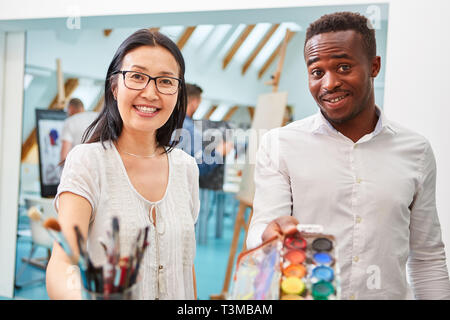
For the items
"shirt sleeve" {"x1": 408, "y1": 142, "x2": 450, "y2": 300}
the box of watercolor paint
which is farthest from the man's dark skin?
the box of watercolor paint

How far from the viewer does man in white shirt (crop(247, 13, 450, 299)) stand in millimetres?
1086

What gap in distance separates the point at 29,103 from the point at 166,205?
14.1 feet

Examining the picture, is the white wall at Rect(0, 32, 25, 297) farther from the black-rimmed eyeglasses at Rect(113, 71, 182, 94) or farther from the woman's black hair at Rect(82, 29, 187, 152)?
the black-rimmed eyeglasses at Rect(113, 71, 182, 94)

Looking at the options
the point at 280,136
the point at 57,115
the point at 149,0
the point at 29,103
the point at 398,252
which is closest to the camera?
the point at 398,252

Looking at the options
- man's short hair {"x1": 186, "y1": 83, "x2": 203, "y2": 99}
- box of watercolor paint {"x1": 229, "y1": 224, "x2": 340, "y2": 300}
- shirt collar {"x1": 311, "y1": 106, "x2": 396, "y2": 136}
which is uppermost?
man's short hair {"x1": 186, "y1": 83, "x2": 203, "y2": 99}

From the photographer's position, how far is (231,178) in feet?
19.5

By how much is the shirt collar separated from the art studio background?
19.0 inches

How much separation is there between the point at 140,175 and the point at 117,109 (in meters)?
0.20

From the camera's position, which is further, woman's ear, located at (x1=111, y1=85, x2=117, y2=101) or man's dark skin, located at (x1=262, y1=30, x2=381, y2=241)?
woman's ear, located at (x1=111, y1=85, x2=117, y2=101)

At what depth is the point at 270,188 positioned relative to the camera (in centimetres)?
117

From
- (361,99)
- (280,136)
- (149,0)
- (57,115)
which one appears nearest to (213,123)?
(149,0)

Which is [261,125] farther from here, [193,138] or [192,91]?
[193,138]

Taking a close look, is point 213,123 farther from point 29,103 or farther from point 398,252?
point 29,103

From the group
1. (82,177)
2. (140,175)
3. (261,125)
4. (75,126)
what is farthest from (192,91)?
(82,177)
